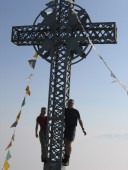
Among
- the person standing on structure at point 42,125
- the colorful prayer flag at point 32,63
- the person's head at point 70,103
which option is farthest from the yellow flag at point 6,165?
the colorful prayer flag at point 32,63

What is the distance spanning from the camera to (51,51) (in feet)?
39.3

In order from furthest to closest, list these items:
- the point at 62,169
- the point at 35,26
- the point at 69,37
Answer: the point at 35,26 → the point at 69,37 → the point at 62,169

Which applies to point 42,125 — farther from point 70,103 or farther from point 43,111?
point 70,103

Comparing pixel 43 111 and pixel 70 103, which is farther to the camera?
pixel 43 111

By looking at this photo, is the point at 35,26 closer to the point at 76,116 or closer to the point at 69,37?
the point at 69,37

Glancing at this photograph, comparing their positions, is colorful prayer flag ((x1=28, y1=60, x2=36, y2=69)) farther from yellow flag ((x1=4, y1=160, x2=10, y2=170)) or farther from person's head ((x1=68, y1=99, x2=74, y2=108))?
yellow flag ((x1=4, y1=160, x2=10, y2=170))

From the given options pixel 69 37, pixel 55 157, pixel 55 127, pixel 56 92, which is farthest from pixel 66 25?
pixel 55 157

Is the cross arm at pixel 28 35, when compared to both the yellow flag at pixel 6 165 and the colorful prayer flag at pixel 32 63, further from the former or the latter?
the yellow flag at pixel 6 165

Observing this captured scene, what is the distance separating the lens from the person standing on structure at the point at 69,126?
1122 cm

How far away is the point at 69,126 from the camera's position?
11.3 m

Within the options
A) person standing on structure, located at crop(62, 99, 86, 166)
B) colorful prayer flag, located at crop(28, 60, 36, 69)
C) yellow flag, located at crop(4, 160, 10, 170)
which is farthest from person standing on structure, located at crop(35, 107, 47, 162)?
colorful prayer flag, located at crop(28, 60, 36, 69)

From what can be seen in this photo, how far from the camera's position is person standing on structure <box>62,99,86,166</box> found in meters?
11.2

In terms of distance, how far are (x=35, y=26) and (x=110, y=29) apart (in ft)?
8.02

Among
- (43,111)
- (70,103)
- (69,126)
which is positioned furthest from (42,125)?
(70,103)
